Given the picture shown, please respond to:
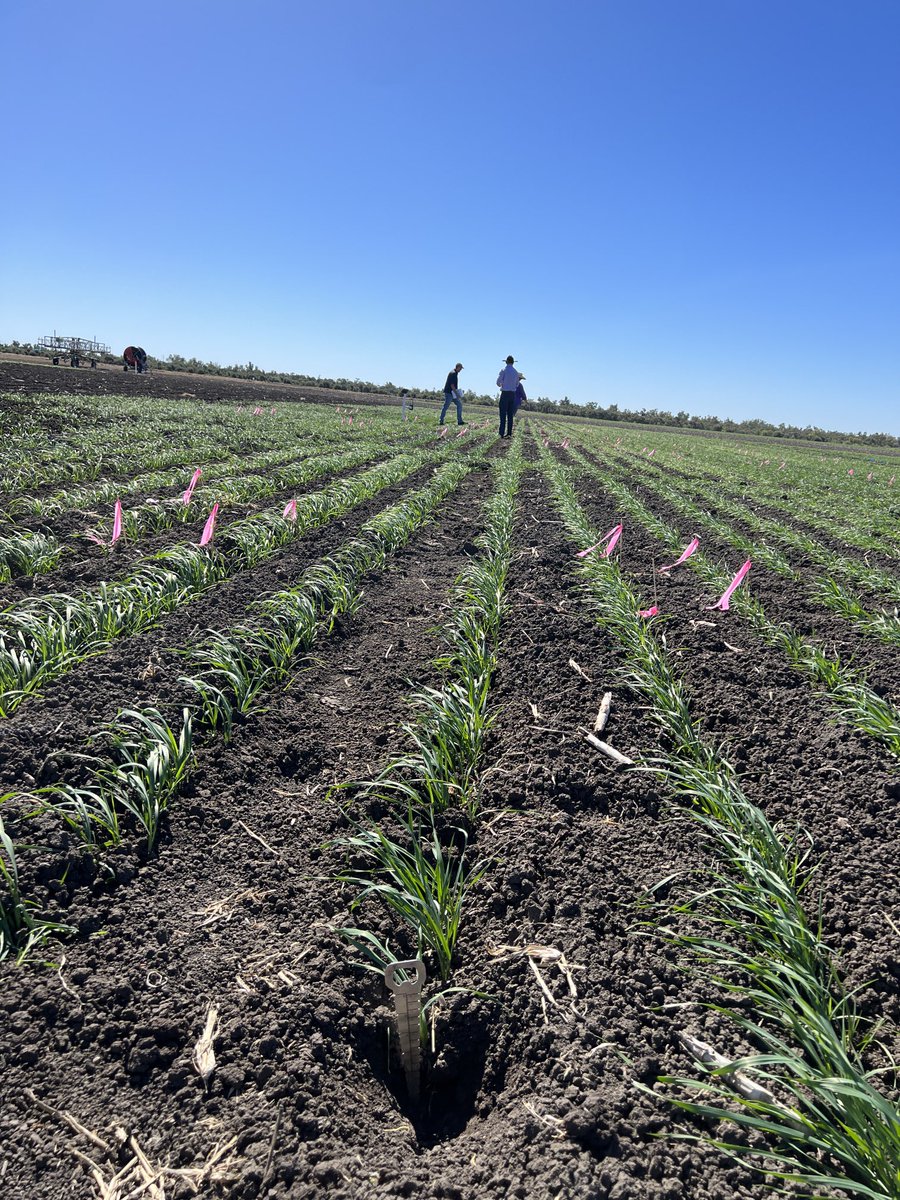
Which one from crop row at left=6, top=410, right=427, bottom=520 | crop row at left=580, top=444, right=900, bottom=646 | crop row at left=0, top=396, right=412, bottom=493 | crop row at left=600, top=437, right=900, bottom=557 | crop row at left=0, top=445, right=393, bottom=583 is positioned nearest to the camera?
crop row at left=580, top=444, right=900, bottom=646

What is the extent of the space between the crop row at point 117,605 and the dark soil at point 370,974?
0.81 ft

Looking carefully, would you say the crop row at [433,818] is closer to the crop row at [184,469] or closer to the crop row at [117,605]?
the crop row at [117,605]

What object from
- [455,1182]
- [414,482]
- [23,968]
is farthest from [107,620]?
[414,482]

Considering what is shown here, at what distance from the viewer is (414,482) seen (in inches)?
473

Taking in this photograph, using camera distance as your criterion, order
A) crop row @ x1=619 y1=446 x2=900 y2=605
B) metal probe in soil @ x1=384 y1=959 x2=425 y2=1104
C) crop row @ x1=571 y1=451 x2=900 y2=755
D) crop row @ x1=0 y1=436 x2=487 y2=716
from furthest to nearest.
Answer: crop row @ x1=619 y1=446 x2=900 y2=605, crop row @ x1=0 y1=436 x2=487 y2=716, crop row @ x1=571 y1=451 x2=900 y2=755, metal probe in soil @ x1=384 y1=959 x2=425 y2=1104

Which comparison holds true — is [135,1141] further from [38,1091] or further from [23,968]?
[23,968]

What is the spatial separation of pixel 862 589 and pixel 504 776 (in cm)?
565

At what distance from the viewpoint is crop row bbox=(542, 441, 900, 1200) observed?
145 centimetres

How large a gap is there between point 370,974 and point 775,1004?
127 centimetres

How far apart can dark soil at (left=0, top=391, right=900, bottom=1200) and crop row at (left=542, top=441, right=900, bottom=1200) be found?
4.3 inches

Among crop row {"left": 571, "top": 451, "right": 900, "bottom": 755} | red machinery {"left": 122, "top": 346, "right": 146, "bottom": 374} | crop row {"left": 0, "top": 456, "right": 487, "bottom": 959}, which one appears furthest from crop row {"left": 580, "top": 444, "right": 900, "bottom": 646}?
red machinery {"left": 122, "top": 346, "right": 146, "bottom": 374}

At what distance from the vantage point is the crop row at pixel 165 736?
228cm

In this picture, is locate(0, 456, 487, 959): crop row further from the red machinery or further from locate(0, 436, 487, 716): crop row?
the red machinery

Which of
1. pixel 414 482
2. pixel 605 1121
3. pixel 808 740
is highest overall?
pixel 414 482
